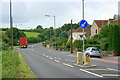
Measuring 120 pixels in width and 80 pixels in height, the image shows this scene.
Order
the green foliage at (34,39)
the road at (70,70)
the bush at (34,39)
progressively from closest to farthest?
the road at (70,70)
the green foliage at (34,39)
the bush at (34,39)

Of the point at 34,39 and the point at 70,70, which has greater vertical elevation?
the point at 34,39

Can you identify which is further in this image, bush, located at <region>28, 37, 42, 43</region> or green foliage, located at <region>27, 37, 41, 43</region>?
bush, located at <region>28, 37, 42, 43</region>

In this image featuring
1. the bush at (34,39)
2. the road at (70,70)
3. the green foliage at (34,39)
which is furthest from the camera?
the bush at (34,39)

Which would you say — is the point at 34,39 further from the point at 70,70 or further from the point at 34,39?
the point at 70,70

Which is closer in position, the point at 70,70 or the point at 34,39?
the point at 70,70

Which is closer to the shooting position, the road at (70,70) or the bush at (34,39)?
the road at (70,70)

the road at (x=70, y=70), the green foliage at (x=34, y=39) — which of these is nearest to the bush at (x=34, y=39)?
the green foliage at (x=34, y=39)

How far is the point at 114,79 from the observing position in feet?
38.9

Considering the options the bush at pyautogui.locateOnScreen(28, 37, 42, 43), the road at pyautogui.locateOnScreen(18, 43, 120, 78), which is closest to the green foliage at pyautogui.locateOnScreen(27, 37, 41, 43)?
the bush at pyautogui.locateOnScreen(28, 37, 42, 43)

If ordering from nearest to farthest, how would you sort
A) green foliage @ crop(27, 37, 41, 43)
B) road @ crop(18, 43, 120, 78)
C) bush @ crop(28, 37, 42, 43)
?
road @ crop(18, 43, 120, 78) → green foliage @ crop(27, 37, 41, 43) → bush @ crop(28, 37, 42, 43)

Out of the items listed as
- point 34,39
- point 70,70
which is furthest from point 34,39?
point 70,70

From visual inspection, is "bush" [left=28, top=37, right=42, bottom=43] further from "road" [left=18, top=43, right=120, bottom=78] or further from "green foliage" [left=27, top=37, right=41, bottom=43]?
"road" [left=18, top=43, right=120, bottom=78]

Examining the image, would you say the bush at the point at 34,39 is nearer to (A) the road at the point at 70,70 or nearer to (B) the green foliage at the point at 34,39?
(B) the green foliage at the point at 34,39

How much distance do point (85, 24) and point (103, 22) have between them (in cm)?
6083
